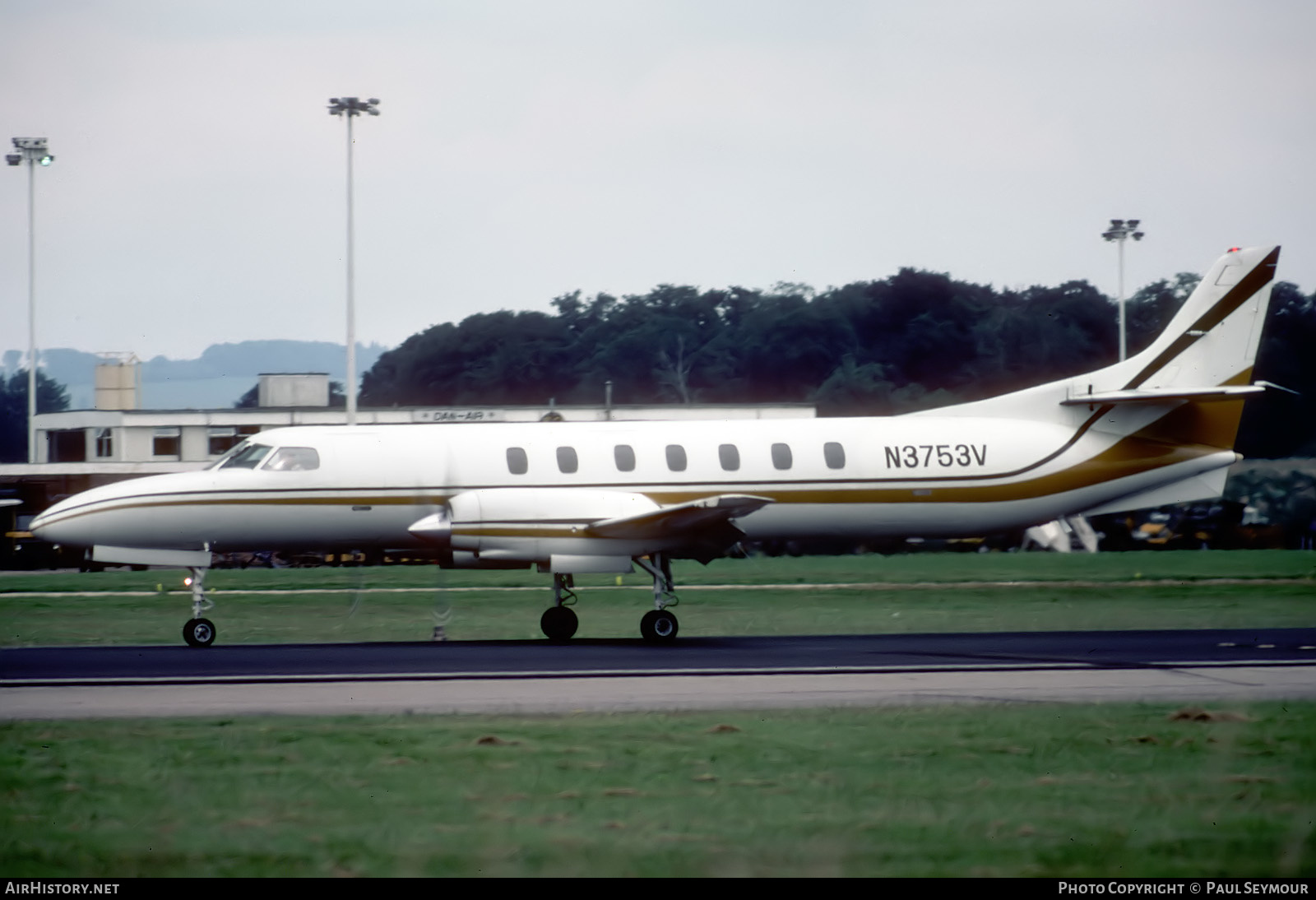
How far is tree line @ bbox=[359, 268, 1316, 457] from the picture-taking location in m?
45.9

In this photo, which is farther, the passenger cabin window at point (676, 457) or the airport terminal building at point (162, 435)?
the airport terminal building at point (162, 435)

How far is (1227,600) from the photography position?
94.9 ft

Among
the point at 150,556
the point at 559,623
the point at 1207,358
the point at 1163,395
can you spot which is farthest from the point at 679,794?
the point at 1207,358

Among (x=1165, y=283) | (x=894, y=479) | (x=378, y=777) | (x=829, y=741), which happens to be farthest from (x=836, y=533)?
(x=1165, y=283)

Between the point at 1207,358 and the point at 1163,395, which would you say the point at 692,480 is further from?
the point at 1207,358

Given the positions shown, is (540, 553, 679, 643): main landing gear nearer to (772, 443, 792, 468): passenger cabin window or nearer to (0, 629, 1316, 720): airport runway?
(0, 629, 1316, 720): airport runway

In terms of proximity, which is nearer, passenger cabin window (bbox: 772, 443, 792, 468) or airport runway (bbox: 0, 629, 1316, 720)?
airport runway (bbox: 0, 629, 1316, 720)

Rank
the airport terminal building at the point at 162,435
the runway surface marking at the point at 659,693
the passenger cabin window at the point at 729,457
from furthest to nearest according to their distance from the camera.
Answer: the airport terminal building at the point at 162,435 → the passenger cabin window at the point at 729,457 → the runway surface marking at the point at 659,693

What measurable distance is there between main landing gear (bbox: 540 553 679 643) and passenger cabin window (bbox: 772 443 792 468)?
2454mm

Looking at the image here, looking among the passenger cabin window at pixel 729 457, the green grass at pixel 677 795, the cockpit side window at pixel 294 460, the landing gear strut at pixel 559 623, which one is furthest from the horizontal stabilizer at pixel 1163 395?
the cockpit side window at pixel 294 460

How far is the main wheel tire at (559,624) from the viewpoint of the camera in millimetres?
22984

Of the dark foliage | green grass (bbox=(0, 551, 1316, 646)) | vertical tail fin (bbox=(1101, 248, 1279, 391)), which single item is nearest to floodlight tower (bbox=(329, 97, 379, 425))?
green grass (bbox=(0, 551, 1316, 646))

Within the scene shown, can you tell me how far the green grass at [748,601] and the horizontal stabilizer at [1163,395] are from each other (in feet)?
12.3

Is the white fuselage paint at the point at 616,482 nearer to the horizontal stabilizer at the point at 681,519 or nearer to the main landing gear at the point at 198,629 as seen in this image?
the horizontal stabilizer at the point at 681,519
